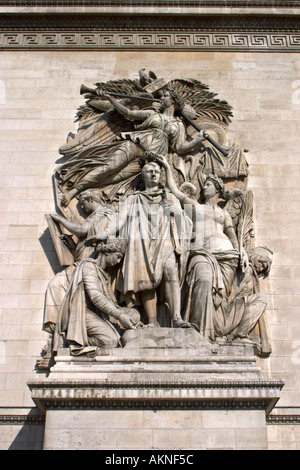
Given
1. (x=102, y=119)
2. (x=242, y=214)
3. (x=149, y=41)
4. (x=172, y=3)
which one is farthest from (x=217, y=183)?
(x=172, y=3)

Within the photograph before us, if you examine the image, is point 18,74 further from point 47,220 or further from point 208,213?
point 208,213

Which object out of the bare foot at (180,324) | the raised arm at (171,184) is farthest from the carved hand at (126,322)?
the raised arm at (171,184)

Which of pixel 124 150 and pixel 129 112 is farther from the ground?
pixel 129 112

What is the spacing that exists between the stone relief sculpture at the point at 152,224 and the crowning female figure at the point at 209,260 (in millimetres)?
17

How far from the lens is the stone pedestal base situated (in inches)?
336

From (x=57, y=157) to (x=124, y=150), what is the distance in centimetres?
130

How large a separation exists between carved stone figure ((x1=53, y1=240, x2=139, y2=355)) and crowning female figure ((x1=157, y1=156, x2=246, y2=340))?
983 millimetres

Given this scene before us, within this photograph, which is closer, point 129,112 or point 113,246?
point 113,246

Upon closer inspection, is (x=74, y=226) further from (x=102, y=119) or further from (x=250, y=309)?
(x=250, y=309)

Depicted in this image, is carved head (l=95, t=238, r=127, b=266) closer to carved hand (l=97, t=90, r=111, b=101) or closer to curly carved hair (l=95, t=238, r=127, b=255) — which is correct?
curly carved hair (l=95, t=238, r=127, b=255)

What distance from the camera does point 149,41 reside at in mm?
13281

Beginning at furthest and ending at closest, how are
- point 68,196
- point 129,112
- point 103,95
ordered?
point 103,95
point 129,112
point 68,196

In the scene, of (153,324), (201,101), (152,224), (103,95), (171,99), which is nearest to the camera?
(153,324)
